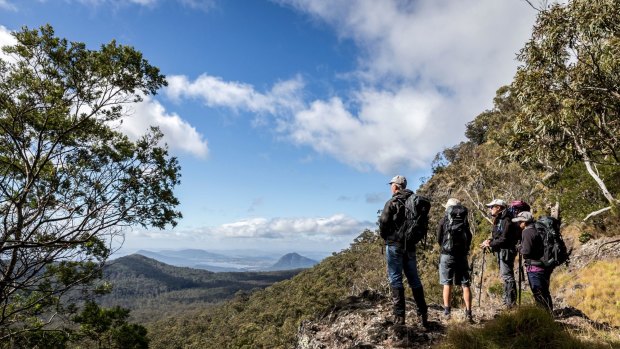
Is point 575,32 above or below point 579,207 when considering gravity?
above

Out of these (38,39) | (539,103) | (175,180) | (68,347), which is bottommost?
(68,347)

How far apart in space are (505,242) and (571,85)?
6363 millimetres

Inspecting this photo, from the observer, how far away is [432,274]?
33781 millimetres

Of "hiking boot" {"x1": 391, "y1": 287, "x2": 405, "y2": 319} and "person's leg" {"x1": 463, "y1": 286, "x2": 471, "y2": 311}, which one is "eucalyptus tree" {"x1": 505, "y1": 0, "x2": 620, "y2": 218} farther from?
"hiking boot" {"x1": 391, "y1": 287, "x2": 405, "y2": 319}

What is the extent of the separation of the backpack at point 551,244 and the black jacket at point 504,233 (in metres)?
0.40

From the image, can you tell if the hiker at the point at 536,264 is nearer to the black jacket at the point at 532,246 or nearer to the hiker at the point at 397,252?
the black jacket at the point at 532,246

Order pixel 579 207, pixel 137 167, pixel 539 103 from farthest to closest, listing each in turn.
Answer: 1. pixel 579 207
2. pixel 137 167
3. pixel 539 103

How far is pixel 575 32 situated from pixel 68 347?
820 inches

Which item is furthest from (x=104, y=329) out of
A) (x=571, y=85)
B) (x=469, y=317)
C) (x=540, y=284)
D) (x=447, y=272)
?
(x=571, y=85)

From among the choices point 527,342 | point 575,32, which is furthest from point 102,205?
point 575,32

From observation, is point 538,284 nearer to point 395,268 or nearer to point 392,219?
point 395,268

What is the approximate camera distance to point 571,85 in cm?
1002

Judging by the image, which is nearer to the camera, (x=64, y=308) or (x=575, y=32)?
(x=575, y=32)

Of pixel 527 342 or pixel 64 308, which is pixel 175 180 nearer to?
Answer: pixel 64 308
